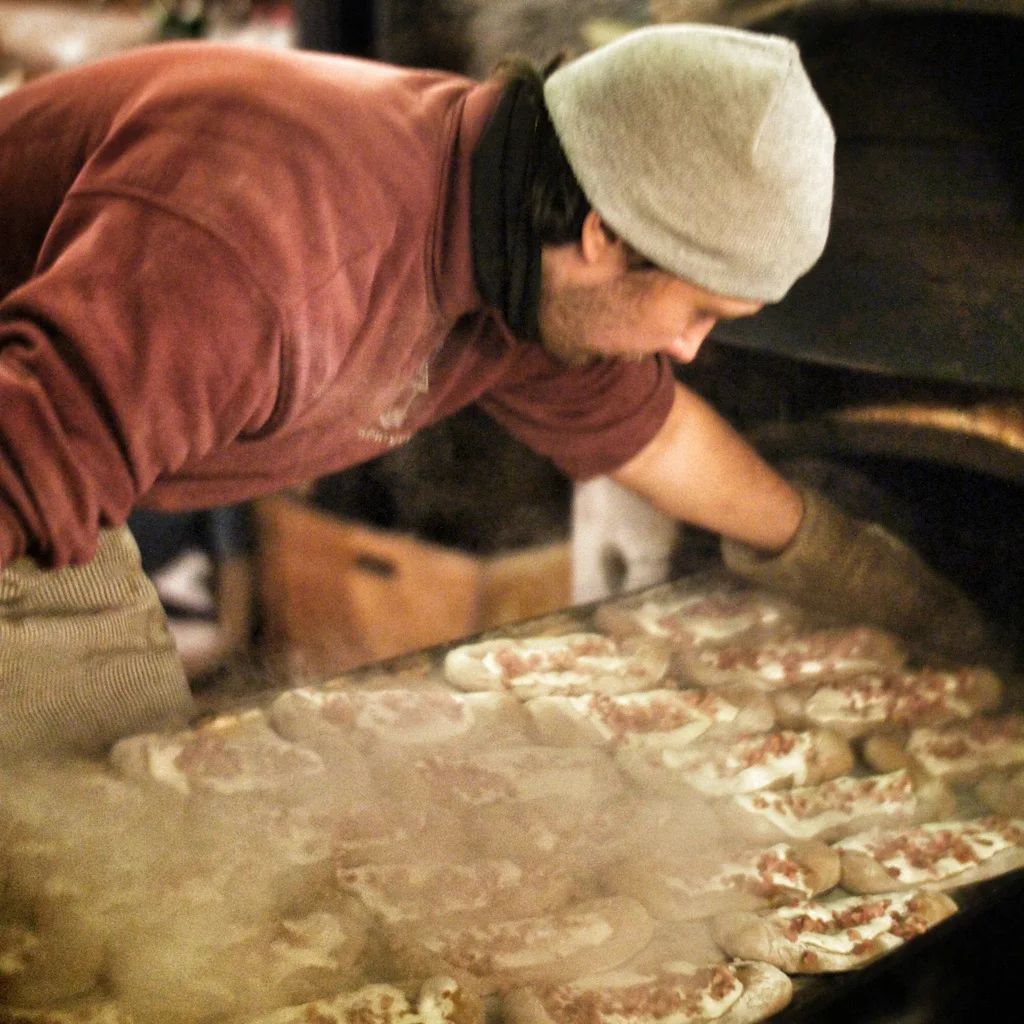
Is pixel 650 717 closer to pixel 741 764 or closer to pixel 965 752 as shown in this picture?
pixel 741 764

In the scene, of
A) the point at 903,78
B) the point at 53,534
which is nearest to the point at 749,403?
the point at 903,78

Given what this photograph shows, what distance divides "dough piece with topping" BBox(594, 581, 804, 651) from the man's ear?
794 mm

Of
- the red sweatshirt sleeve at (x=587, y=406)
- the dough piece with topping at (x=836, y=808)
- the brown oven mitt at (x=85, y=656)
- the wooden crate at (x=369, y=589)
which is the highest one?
the red sweatshirt sleeve at (x=587, y=406)

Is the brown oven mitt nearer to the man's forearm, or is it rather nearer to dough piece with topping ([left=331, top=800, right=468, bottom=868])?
dough piece with topping ([left=331, top=800, right=468, bottom=868])

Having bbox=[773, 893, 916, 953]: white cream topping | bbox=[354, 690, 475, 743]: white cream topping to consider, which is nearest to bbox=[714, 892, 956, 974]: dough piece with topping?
bbox=[773, 893, 916, 953]: white cream topping

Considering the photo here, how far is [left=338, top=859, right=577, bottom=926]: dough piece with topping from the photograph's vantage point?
4.00ft

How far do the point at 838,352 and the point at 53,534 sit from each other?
1233mm

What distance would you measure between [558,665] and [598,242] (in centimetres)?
75

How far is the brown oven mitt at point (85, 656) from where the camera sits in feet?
4.33

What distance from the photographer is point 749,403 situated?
2.25 m

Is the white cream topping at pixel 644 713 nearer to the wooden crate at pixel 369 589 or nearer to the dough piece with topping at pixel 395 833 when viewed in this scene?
the dough piece with topping at pixel 395 833

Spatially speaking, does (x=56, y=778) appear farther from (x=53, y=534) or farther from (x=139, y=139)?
(x=139, y=139)

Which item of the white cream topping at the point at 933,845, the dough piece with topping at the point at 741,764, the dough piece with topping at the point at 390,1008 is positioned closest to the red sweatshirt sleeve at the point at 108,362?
the dough piece with topping at the point at 390,1008

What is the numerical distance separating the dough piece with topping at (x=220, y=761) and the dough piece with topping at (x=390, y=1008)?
0.35 meters
